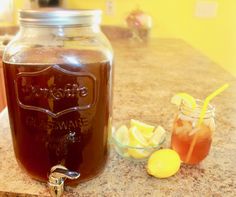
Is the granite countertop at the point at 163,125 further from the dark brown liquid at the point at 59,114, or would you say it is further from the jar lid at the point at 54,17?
the jar lid at the point at 54,17

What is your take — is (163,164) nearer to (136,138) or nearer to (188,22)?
(136,138)

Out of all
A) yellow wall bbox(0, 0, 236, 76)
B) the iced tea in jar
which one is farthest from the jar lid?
yellow wall bbox(0, 0, 236, 76)

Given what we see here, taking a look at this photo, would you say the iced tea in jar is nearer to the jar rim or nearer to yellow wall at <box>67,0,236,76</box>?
the jar rim

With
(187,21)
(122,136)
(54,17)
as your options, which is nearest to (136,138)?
(122,136)

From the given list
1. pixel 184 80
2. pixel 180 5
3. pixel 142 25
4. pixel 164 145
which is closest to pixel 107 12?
pixel 142 25

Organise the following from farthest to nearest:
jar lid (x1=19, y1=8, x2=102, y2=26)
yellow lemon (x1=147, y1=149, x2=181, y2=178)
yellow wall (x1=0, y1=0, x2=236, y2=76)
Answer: yellow wall (x1=0, y1=0, x2=236, y2=76) < yellow lemon (x1=147, y1=149, x2=181, y2=178) < jar lid (x1=19, y1=8, x2=102, y2=26)

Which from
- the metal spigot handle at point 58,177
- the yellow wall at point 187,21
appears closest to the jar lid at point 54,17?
the metal spigot handle at point 58,177
